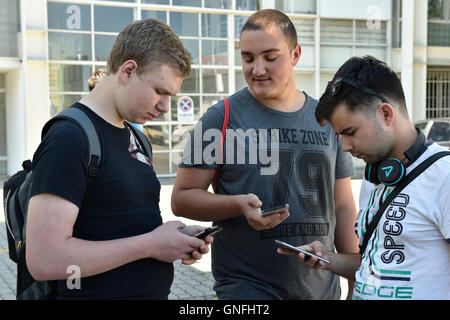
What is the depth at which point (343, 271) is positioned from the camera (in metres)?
2.41

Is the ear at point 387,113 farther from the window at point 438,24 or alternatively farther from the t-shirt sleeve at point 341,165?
the window at point 438,24

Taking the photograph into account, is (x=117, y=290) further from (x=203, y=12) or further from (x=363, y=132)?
(x=203, y=12)

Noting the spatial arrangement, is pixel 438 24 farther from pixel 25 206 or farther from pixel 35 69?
pixel 25 206

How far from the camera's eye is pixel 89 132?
6.31 ft

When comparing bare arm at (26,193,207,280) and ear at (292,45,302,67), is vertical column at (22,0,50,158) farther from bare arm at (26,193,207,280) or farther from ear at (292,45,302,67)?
bare arm at (26,193,207,280)

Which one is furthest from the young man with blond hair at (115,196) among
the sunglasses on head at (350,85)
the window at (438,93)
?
the window at (438,93)

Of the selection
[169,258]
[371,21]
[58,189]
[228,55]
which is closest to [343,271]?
[169,258]

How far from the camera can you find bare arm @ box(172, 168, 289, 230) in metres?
Result: 2.48

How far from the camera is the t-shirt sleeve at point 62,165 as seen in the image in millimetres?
1785

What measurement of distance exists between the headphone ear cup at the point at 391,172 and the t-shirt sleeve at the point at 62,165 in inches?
40.6

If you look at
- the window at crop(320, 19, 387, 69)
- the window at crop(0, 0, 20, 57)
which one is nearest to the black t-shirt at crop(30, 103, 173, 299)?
the window at crop(0, 0, 20, 57)

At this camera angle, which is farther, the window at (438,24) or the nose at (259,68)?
the window at (438,24)

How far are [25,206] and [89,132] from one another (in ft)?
1.30
